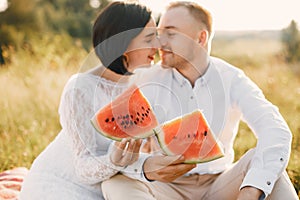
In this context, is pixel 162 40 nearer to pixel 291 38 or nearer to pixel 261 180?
pixel 261 180

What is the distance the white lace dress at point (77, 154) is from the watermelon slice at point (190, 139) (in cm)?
33

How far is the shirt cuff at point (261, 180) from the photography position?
2.83m

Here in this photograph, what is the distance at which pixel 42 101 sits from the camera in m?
6.82

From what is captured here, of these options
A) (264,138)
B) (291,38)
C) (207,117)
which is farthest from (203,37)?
(291,38)

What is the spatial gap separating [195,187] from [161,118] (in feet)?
1.72

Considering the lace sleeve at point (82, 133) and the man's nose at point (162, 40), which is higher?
the man's nose at point (162, 40)

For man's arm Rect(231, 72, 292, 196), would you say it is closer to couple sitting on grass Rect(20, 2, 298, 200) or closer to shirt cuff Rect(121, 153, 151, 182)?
couple sitting on grass Rect(20, 2, 298, 200)

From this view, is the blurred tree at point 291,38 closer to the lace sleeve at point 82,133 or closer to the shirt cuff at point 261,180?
the shirt cuff at point 261,180

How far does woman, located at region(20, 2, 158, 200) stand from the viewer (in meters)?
2.91

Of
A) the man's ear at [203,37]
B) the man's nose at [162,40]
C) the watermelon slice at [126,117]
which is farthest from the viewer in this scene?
the man's ear at [203,37]

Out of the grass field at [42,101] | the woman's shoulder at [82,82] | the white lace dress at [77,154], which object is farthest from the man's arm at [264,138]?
the grass field at [42,101]

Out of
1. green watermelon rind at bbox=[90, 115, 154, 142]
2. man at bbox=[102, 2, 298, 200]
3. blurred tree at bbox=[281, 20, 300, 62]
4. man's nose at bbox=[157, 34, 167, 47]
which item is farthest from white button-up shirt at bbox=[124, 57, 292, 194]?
blurred tree at bbox=[281, 20, 300, 62]

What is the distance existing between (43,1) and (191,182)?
21369mm

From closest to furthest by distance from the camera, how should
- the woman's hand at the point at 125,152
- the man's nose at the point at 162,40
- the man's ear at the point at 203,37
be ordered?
1. the woman's hand at the point at 125,152
2. the man's nose at the point at 162,40
3. the man's ear at the point at 203,37
